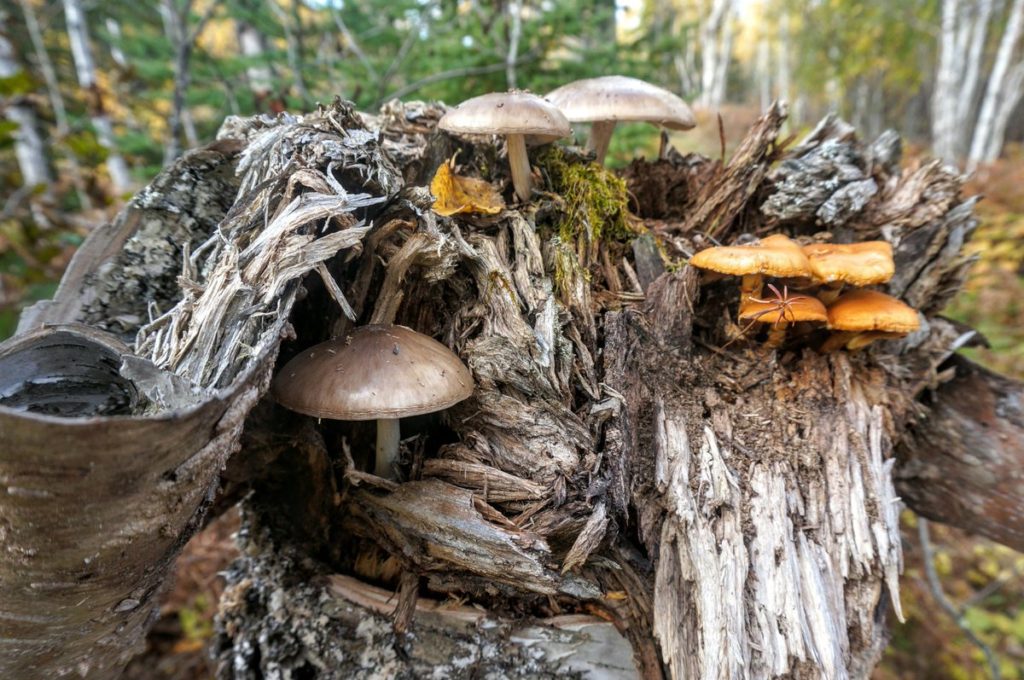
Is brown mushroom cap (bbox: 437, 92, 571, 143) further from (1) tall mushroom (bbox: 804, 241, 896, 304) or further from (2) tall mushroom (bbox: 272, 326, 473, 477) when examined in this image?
(1) tall mushroom (bbox: 804, 241, 896, 304)

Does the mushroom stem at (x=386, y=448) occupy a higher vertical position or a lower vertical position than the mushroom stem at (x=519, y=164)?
lower

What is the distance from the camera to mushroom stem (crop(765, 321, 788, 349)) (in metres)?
2.30

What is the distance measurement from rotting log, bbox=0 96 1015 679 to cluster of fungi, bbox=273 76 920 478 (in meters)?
0.16

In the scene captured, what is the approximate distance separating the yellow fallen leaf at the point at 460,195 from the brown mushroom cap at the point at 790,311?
1208mm

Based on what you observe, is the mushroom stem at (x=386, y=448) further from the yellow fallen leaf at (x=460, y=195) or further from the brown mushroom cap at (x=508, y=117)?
the brown mushroom cap at (x=508, y=117)

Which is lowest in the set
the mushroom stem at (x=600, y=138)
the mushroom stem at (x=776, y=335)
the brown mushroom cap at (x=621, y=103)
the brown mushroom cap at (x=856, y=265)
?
the mushroom stem at (x=776, y=335)

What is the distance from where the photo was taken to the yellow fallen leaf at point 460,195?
228cm

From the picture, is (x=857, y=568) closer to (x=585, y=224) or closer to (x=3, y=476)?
(x=585, y=224)

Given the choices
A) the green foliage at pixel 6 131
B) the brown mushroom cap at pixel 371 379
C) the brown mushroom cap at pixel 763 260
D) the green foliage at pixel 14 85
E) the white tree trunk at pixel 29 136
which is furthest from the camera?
the white tree trunk at pixel 29 136

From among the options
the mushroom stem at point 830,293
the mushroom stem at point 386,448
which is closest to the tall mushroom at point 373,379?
the mushroom stem at point 386,448

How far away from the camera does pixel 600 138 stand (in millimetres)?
2945

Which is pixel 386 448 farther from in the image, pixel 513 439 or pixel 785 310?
pixel 785 310

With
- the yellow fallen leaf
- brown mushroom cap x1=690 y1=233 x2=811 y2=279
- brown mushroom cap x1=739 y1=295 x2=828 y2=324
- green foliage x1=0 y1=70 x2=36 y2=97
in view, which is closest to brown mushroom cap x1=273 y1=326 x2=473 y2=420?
the yellow fallen leaf

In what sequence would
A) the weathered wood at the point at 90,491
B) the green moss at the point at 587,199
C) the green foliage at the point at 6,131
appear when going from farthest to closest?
the green foliage at the point at 6,131, the green moss at the point at 587,199, the weathered wood at the point at 90,491
